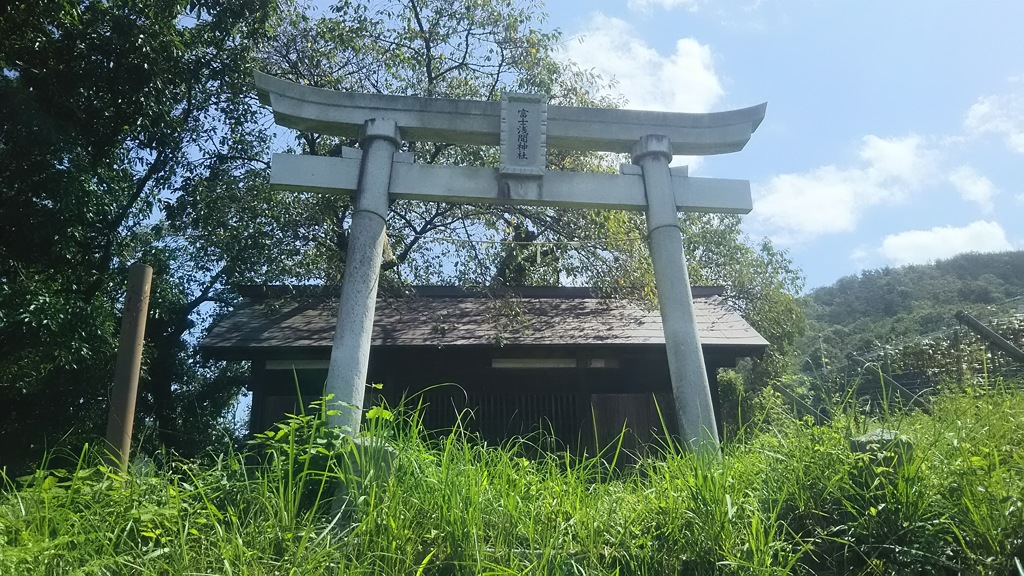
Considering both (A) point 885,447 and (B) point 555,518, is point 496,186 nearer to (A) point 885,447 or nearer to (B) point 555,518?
(B) point 555,518

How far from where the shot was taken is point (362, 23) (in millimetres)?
10875

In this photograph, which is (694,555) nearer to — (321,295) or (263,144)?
(321,295)

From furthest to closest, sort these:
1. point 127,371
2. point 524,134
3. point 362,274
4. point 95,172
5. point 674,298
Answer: point 95,172, point 524,134, point 674,298, point 362,274, point 127,371

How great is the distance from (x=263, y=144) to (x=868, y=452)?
33.6 ft

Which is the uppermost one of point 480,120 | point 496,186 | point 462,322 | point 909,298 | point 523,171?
point 909,298

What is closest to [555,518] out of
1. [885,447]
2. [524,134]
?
[885,447]

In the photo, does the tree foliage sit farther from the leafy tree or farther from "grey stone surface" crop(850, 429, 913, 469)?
"grey stone surface" crop(850, 429, 913, 469)

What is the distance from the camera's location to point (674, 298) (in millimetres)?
5766

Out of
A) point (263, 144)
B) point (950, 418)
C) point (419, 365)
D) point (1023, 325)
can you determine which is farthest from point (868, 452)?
point (263, 144)

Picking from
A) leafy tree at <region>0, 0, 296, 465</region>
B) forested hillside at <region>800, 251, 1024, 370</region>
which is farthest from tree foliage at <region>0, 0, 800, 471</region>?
forested hillside at <region>800, 251, 1024, 370</region>

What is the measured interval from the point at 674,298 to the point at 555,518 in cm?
298

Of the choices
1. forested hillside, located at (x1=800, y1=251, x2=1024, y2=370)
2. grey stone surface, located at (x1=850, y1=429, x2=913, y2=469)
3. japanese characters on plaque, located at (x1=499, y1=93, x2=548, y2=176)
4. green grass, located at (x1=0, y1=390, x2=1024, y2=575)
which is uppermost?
forested hillside, located at (x1=800, y1=251, x2=1024, y2=370)

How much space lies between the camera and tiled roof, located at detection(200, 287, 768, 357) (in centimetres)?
934

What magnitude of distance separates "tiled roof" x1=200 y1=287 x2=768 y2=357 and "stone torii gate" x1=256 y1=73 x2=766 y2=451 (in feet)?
11.3
